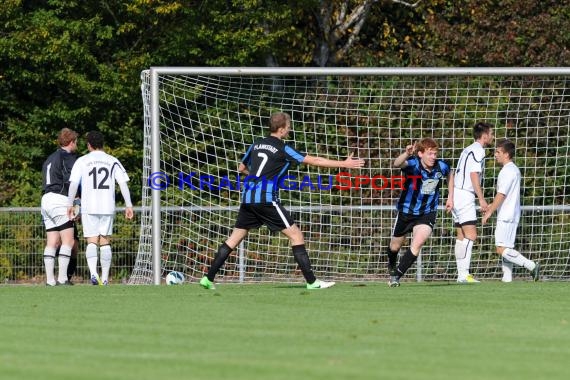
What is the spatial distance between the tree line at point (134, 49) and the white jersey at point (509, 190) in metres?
8.04

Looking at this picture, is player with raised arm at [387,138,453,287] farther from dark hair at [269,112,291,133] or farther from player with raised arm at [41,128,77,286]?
player with raised arm at [41,128,77,286]

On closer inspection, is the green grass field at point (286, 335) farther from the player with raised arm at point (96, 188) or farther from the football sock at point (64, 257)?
the football sock at point (64, 257)

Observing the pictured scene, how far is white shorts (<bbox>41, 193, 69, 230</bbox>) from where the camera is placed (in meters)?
16.9

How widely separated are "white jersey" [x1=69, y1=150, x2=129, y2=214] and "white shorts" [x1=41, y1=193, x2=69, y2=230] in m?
0.31

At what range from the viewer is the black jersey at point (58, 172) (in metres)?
16.9

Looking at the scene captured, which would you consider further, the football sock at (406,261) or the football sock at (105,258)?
the football sock at (105,258)

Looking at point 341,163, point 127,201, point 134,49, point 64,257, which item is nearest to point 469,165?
point 341,163

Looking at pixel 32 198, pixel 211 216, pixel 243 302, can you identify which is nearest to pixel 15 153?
pixel 32 198

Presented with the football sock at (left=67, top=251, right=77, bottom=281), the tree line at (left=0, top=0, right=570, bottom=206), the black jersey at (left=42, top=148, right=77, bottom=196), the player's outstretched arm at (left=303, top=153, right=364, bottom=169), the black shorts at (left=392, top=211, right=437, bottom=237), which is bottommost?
the football sock at (left=67, top=251, right=77, bottom=281)

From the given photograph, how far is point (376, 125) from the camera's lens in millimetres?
19719

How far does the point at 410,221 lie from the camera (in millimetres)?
15570

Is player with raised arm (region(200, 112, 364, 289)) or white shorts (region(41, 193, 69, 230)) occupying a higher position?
player with raised arm (region(200, 112, 364, 289))

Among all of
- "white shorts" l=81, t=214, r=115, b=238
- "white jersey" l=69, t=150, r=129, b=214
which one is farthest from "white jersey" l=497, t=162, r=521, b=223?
"white shorts" l=81, t=214, r=115, b=238

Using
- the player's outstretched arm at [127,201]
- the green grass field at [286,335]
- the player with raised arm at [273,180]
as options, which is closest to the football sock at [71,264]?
the player's outstretched arm at [127,201]
